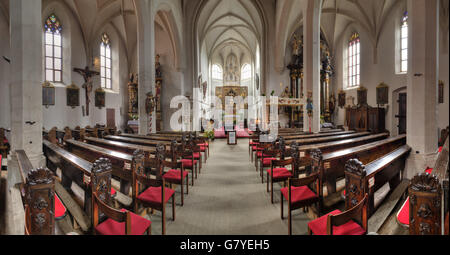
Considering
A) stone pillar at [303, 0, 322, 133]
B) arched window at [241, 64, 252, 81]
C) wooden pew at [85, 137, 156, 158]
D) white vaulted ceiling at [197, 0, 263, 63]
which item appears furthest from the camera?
arched window at [241, 64, 252, 81]

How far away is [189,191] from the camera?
447 centimetres

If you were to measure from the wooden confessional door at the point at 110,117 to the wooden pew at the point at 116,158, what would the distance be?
413 inches

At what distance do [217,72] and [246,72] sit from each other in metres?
4.10

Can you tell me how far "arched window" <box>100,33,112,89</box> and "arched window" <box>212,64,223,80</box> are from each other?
48.0 feet

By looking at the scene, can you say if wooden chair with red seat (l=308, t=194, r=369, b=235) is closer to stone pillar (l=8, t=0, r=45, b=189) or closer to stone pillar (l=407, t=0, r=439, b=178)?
stone pillar (l=407, t=0, r=439, b=178)

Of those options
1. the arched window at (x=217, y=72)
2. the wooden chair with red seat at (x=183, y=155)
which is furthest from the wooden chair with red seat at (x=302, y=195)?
the arched window at (x=217, y=72)

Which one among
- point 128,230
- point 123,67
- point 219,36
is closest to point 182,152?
point 128,230

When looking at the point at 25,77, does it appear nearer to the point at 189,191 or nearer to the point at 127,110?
the point at 189,191

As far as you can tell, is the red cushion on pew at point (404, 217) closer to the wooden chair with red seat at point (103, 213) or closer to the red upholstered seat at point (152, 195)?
the wooden chair with red seat at point (103, 213)

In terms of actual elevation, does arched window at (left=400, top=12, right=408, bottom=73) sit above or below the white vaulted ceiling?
below

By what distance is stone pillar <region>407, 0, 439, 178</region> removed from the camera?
437 cm

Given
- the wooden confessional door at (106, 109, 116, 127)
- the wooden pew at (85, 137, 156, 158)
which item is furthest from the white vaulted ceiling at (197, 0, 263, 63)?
the wooden pew at (85, 137, 156, 158)

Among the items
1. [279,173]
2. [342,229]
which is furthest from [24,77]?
[342,229]
